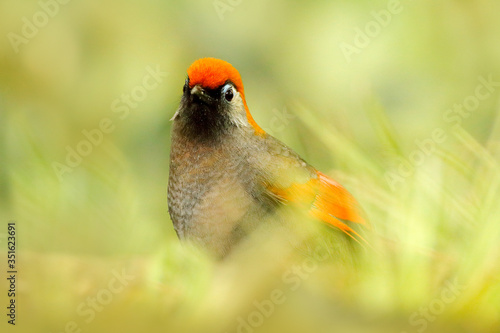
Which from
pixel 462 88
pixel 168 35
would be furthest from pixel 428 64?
pixel 168 35

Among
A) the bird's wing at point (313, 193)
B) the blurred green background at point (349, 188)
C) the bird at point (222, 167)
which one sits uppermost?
the blurred green background at point (349, 188)

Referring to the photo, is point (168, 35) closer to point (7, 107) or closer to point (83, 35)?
point (83, 35)

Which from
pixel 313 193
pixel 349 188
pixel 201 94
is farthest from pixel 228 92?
pixel 349 188

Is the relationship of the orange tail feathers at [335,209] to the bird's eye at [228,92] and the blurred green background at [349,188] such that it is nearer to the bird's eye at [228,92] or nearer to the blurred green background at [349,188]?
the blurred green background at [349,188]

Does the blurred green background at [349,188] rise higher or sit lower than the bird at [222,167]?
higher

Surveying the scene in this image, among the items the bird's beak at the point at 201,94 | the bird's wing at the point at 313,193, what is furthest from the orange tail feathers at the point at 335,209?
the bird's beak at the point at 201,94

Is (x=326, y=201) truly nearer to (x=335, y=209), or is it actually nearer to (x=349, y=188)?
(x=335, y=209)
